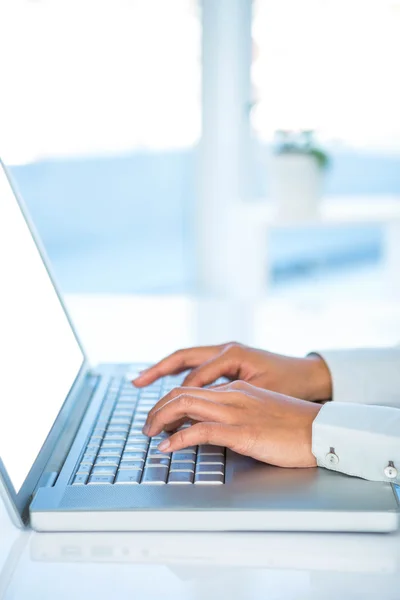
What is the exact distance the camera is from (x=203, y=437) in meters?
0.69

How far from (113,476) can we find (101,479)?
1cm

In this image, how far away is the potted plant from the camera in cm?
325

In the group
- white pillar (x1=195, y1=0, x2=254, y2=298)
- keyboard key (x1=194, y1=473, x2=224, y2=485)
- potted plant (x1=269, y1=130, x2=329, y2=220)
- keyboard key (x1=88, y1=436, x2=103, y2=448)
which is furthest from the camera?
white pillar (x1=195, y1=0, x2=254, y2=298)

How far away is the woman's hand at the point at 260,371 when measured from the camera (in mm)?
915

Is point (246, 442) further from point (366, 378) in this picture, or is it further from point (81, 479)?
point (366, 378)

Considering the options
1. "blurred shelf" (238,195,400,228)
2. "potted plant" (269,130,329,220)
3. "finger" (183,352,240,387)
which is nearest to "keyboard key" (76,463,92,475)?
"finger" (183,352,240,387)

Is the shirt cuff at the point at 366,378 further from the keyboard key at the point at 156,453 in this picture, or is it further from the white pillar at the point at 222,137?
the white pillar at the point at 222,137

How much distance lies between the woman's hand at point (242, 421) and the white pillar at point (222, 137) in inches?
119

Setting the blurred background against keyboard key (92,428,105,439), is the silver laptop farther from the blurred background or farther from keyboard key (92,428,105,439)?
the blurred background

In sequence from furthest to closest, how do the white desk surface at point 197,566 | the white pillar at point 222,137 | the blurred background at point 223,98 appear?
the white pillar at point 222,137 < the blurred background at point 223,98 < the white desk surface at point 197,566

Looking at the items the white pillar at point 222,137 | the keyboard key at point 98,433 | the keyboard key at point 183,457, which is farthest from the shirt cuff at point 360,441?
the white pillar at point 222,137

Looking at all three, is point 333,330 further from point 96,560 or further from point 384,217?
point 384,217

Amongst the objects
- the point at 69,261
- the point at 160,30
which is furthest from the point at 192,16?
the point at 69,261

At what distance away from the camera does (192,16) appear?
13.4 feet
